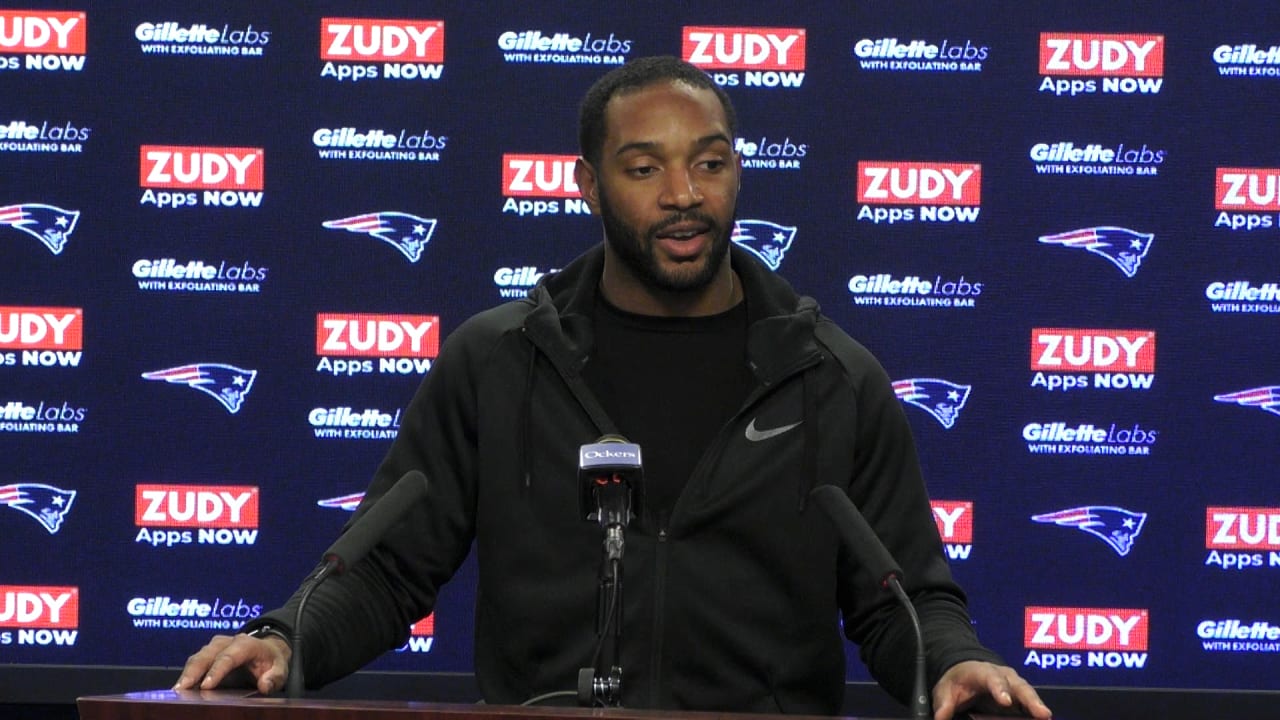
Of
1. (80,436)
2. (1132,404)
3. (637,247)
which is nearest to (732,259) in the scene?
(637,247)

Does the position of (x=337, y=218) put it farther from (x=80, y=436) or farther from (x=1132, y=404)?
(x=1132, y=404)

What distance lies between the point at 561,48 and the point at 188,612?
1.97 meters

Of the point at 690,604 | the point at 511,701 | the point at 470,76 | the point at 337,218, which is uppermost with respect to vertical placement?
the point at 470,76

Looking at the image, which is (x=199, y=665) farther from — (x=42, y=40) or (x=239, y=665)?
(x=42, y=40)

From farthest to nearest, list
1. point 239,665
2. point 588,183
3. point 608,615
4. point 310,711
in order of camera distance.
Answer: point 588,183 < point 239,665 < point 608,615 < point 310,711

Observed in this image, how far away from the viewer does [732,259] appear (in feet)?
7.75

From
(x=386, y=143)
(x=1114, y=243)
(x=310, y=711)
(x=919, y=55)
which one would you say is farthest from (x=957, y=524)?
(x=310, y=711)

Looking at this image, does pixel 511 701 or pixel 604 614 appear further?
pixel 511 701

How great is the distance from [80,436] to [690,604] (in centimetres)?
275

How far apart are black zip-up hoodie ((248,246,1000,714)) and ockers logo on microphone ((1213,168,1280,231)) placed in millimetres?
2445

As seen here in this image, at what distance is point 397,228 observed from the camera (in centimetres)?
427

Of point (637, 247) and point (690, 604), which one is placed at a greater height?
point (637, 247)

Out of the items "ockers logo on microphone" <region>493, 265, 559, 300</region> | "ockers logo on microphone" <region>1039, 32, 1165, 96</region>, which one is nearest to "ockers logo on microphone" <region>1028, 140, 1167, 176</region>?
"ockers logo on microphone" <region>1039, 32, 1165, 96</region>

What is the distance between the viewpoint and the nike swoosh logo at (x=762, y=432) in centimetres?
216
